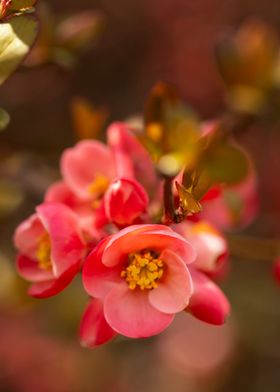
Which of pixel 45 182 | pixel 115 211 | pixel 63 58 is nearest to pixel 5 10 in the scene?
pixel 115 211

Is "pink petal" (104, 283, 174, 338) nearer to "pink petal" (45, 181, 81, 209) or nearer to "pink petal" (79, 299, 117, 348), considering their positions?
"pink petal" (79, 299, 117, 348)

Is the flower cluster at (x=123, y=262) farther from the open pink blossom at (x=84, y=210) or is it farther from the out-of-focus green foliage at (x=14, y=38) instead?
the out-of-focus green foliage at (x=14, y=38)

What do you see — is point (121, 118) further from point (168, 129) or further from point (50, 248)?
point (50, 248)

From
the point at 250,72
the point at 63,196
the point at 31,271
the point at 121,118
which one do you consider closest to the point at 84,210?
the point at 63,196

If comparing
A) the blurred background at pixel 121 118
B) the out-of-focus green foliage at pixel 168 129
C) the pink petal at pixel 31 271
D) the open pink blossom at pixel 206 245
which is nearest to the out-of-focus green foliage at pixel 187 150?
the out-of-focus green foliage at pixel 168 129

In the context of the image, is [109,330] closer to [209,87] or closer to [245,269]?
[245,269]
